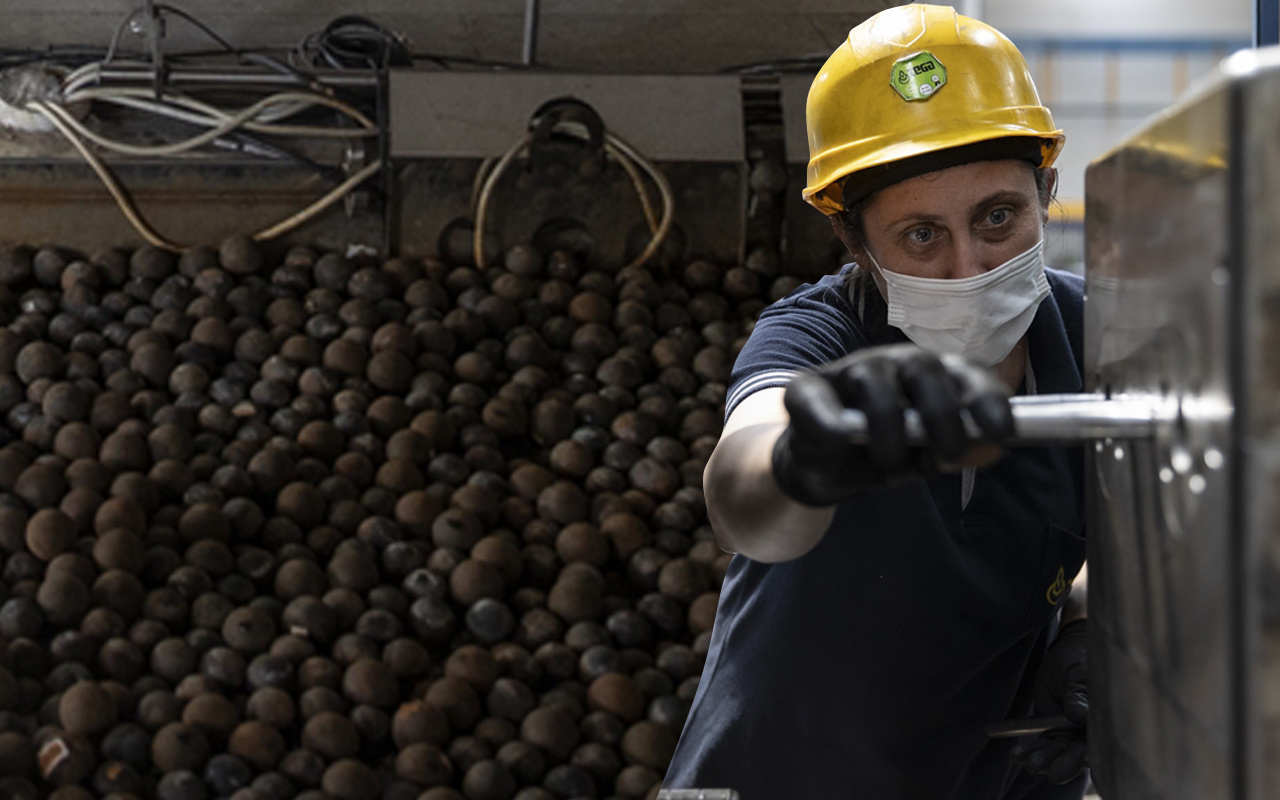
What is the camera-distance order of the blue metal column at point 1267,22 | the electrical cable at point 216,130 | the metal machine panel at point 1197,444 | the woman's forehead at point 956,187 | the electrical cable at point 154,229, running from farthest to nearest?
the electrical cable at point 154,229
the electrical cable at point 216,130
the blue metal column at point 1267,22
the woman's forehead at point 956,187
the metal machine panel at point 1197,444

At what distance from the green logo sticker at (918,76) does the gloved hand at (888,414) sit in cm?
59

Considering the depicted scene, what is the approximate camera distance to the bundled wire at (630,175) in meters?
3.56

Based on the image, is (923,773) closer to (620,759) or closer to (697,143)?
(620,759)

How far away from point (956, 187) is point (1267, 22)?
1.66 feet

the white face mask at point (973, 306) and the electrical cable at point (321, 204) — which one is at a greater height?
the electrical cable at point (321, 204)

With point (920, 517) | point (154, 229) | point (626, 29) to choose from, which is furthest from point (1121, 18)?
point (920, 517)

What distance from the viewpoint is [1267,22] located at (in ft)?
4.68

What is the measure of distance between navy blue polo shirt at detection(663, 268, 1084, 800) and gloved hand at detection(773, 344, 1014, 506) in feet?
1.68

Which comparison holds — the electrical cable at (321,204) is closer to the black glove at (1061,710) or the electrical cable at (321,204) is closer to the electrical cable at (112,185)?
the electrical cable at (112,185)

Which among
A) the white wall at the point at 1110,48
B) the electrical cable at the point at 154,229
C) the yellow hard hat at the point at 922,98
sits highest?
the white wall at the point at 1110,48

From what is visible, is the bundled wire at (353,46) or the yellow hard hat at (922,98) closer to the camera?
the yellow hard hat at (922,98)

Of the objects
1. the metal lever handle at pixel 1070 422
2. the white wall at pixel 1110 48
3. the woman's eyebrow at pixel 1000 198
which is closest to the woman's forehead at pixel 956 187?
the woman's eyebrow at pixel 1000 198

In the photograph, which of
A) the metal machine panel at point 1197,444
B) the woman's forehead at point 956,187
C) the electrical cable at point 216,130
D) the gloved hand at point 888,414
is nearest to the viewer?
the metal machine panel at point 1197,444

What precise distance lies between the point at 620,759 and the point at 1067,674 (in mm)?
1729
